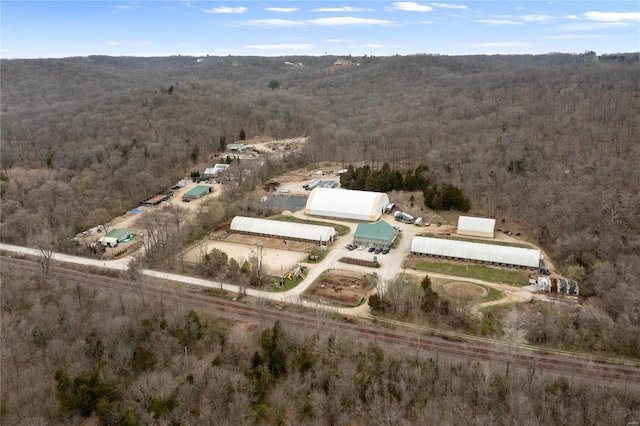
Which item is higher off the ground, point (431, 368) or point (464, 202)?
point (464, 202)

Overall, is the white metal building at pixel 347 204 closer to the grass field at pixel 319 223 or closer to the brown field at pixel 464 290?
the grass field at pixel 319 223

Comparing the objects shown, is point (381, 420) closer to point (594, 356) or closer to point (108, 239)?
point (594, 356)

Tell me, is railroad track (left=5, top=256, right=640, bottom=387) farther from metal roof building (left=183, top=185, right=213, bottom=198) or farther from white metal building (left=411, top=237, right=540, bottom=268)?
metal roof building (left=183, top=185, right=213, bottom=198)

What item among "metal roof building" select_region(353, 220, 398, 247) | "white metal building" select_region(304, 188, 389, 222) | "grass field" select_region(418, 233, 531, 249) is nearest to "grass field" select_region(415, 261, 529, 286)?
"metal roof building" select_region(353, 220, 398, 247)

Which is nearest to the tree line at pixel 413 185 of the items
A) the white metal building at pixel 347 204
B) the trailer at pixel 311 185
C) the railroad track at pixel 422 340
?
the trailer at pixel 311 185

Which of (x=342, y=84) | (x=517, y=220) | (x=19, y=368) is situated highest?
(x=342, y=84)

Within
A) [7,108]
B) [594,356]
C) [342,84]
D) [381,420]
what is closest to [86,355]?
[381,420]
